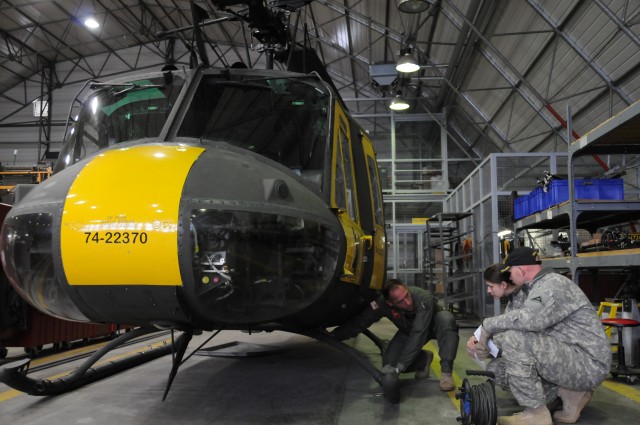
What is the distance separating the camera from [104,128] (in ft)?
13.1

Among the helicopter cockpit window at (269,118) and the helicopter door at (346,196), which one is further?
the helicopter cockpit window at (269,118)

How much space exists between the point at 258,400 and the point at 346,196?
1709mm

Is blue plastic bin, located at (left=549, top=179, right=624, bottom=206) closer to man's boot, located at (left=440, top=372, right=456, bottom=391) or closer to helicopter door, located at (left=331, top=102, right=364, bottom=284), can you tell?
man's boot, located at (left=440, top=372, right=456, bottom=391)

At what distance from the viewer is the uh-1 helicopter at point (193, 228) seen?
2.54 meters

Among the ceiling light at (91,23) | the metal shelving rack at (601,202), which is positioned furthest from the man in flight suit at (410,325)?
the ceiling light at (91,23)

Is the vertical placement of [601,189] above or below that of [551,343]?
above

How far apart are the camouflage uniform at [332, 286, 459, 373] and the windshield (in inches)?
92.6

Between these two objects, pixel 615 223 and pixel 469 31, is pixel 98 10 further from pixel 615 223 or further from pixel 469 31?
pixel 615 223

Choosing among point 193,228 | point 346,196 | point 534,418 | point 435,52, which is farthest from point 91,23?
point 534,418

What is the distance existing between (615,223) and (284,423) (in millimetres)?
6224

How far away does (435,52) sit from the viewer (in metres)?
14.9

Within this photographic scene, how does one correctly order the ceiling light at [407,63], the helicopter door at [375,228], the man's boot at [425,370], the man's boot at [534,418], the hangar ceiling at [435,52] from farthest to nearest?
1. the ceiling light at [407,63]
2. the hangar ceiling at [435,52]
3. the man's boot at [425,370]
4. the helicopter door at [375,228]
5. the man's boot at [534,418]

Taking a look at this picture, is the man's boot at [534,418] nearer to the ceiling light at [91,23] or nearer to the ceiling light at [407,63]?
the ceiling light at [407,63]

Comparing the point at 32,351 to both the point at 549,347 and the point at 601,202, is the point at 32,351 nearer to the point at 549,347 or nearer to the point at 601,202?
the point at 549,347
